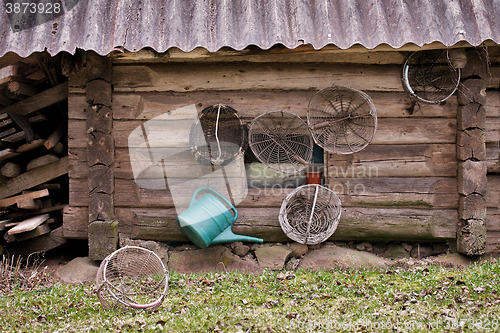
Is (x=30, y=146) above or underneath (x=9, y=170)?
above

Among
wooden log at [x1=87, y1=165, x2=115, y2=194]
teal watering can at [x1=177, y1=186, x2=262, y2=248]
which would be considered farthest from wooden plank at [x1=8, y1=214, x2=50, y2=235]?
teal watering can at [x1=177, y1=186, x2=262, y2=248]

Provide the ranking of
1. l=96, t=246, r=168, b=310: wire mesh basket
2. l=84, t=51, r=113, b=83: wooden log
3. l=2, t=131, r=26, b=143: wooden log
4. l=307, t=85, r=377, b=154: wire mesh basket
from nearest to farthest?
l=96, t=246, r=168, b=310: wire mesh basket < l=307, t=85, r=377, b=154: wire mesh basket < l=84, t=51, r=113, b=83: wooden log < l=2, t=131, r=26, b=143: wooden log

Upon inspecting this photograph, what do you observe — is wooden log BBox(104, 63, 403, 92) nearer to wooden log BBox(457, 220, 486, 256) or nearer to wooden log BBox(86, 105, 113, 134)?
wooden log BBox(86, 105, 113, 134)

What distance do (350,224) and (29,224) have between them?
177 inches

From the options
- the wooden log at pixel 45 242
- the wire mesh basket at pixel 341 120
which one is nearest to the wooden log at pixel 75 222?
the wooden log at pixel 45 242

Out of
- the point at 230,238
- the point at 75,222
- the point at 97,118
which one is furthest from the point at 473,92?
the point at 75,222

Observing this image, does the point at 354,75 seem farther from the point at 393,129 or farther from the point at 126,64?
the point at 126,64

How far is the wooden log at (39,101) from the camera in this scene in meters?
5.68

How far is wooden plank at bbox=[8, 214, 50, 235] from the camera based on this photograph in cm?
510

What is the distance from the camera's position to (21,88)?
555 cm

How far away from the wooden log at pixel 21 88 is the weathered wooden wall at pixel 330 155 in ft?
2.74

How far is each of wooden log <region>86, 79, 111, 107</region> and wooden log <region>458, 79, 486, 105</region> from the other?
4.87 m

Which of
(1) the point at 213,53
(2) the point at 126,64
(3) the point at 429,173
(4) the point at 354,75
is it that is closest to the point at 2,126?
(2) the point at 126,64

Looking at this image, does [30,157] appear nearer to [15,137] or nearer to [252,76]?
[15,137]
